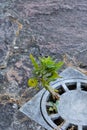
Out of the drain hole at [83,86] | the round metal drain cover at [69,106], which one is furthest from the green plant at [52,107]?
the drain hole at [83,86]

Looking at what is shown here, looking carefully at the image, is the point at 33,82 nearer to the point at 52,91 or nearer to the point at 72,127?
the point at 52,91

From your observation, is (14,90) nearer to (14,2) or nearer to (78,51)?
(78,51)

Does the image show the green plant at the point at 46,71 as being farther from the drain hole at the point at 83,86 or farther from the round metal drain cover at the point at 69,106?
the drain hole at the point at 83,86

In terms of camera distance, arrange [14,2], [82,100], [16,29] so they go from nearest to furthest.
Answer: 1. [82,100]
2. [16,29]
3. [14,2]

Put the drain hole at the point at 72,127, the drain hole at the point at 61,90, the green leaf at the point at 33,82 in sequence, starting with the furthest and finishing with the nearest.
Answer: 1. the drain hole at the point at 61,90
2. the green leaf at the point at 33,82
3. the drain hole at the point at 72,127

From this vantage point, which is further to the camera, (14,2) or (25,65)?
(14,2)

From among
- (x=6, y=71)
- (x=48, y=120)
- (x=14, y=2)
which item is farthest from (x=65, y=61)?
(x=14, y=2)
